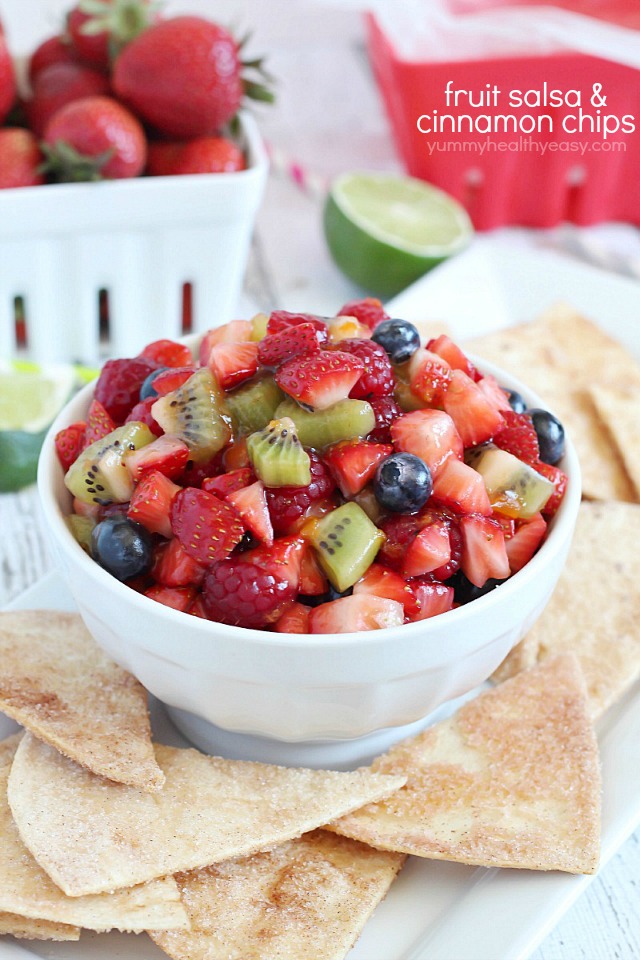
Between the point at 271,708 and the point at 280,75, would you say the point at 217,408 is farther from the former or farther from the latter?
the point at 280,75

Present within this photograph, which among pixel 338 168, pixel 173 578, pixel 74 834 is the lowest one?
pixel 338 168

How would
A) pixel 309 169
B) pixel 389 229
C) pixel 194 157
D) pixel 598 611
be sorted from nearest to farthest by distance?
pixel 598 611 < pixel 194 157 < pixel 389 229 < pixel 309 169

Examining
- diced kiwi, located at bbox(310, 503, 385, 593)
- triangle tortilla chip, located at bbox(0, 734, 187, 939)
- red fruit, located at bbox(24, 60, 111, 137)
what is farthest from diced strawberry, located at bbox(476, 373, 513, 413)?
red fruit, located at bbox(24, 60, 111, 137)

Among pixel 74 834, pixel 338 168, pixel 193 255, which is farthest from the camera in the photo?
pixel 338 168

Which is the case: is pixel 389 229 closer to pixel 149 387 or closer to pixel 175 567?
pixel 149 387

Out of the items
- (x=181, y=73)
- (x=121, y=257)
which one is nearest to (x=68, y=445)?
(x=121, y=257)

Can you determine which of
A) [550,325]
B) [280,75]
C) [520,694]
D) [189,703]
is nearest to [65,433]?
[189,703]

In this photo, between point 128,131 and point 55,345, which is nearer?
point 128,131
